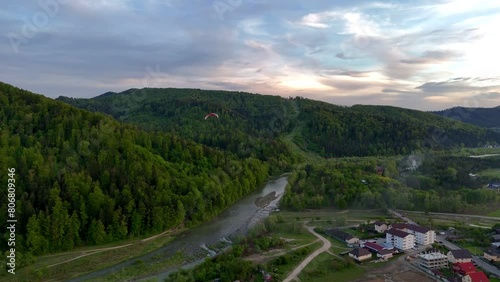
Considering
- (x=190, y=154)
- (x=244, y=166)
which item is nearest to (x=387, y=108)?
(x=244, y=166)

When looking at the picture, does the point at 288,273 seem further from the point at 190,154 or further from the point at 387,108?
the point at 387,108

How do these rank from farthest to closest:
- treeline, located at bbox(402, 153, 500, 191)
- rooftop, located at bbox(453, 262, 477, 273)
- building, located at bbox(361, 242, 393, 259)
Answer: treeline, located at bbox(402, 153, 500, 191) → building, located at bbox(361, 242, 393, 259) → rooftop, located at bbox(453, 262, 477, 273)

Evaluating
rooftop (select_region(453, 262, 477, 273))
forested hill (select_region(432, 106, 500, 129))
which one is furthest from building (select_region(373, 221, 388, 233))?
forested hill (select_region(432, 106, 500, 129))

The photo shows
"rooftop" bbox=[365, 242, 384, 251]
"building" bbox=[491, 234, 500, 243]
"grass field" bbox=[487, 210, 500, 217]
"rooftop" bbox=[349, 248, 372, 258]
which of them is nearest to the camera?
"rooftop" bbox=[349, 248, 372, 258]

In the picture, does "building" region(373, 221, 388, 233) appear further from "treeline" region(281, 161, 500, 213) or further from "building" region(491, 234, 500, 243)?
"treeline" region(281, 161, 500, 213)

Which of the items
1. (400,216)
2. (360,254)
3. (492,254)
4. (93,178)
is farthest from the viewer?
(400,216)

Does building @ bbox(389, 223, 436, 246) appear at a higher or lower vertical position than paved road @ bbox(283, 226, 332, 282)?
higher

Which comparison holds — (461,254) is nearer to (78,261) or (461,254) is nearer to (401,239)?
(401,239)

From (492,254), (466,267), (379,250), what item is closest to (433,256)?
(466,267)
